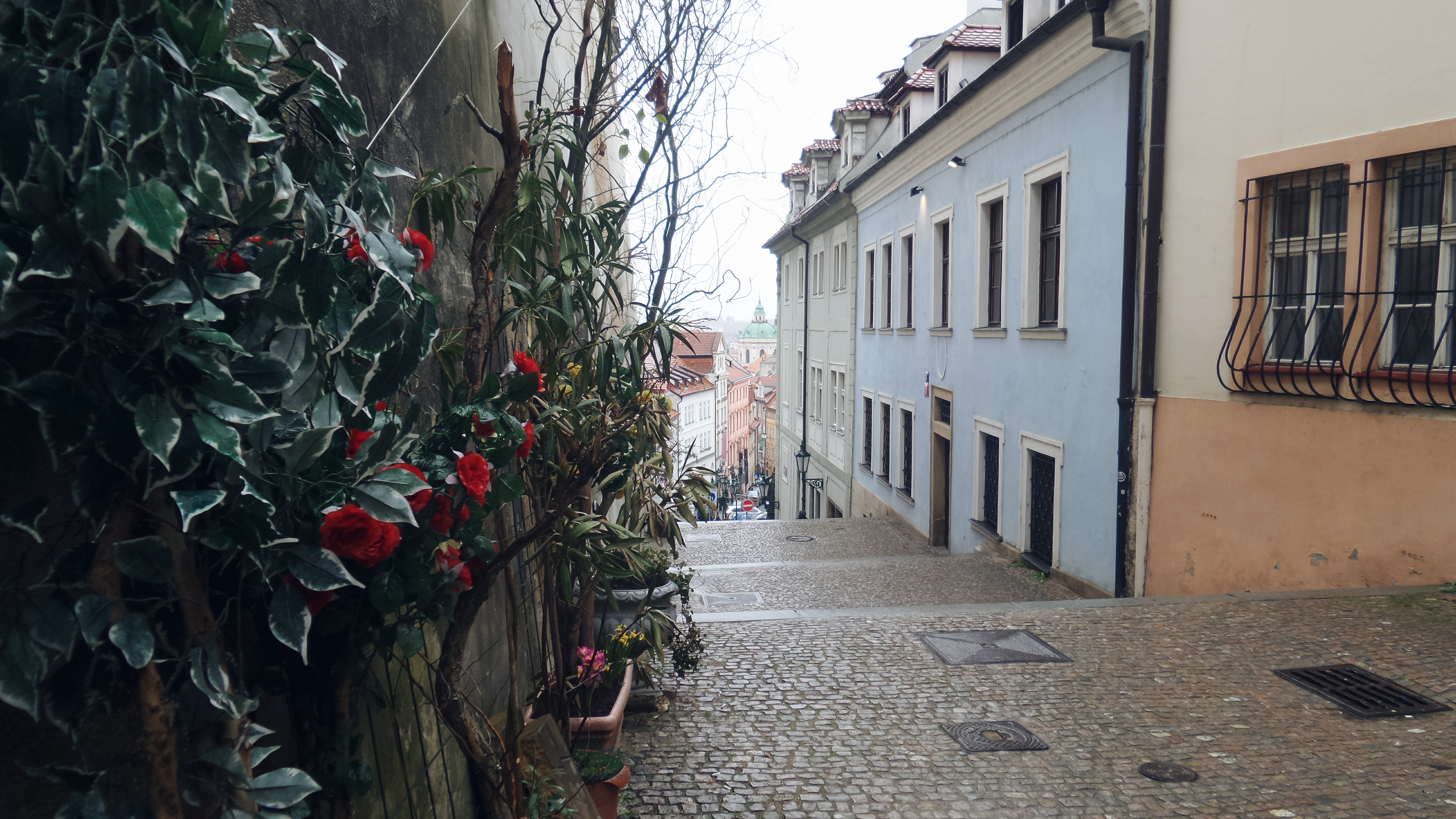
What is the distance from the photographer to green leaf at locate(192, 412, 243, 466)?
1.06 metres

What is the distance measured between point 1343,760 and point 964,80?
37.6 feet

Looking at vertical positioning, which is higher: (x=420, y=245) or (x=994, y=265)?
(x=994, y=265)

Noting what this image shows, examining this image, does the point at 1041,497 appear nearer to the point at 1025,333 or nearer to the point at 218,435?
the point at 1025,333

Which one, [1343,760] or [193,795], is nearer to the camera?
[193,795]

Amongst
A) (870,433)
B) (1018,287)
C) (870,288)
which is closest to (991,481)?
(1018,287)

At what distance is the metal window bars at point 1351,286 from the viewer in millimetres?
5941

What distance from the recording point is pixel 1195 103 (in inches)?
307

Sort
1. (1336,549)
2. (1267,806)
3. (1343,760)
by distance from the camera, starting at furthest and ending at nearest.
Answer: (1336,549) → (1343,760) → (1267,806)

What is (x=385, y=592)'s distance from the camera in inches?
59.4

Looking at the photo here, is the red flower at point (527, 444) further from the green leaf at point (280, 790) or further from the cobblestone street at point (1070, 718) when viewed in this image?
the cobblestone street at point (1070, 718)

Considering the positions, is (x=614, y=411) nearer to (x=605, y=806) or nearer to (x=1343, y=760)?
(x=605, y=806)

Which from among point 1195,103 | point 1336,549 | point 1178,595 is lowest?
point 1178,595

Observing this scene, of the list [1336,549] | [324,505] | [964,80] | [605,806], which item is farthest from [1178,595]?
[964,80]

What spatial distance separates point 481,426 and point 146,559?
2.71 feet
